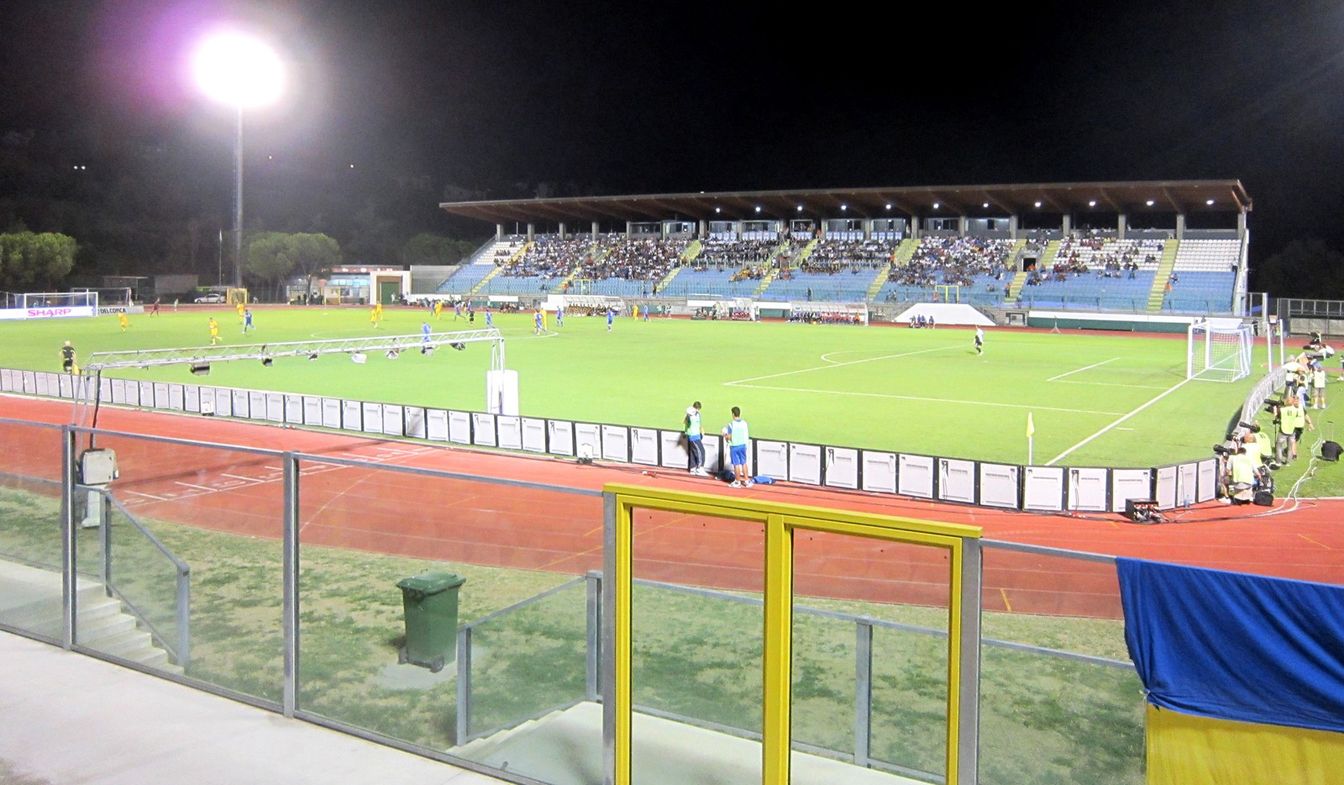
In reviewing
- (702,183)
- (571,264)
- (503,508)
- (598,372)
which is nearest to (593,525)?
(503,508)

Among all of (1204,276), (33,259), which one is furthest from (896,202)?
(33,259)

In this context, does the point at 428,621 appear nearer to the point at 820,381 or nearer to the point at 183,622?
the point at 183,622

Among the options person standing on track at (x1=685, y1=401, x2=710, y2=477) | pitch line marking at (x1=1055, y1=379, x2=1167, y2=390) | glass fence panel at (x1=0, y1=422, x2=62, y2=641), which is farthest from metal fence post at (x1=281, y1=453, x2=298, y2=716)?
pitch line marking at (x1=1055, y1=379, x2=1167, y2=390)

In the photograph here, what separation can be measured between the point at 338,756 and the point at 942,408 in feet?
87.9

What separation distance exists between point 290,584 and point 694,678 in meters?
2.73

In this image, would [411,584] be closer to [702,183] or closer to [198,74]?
[198,74]

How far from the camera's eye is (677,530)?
8062 mm

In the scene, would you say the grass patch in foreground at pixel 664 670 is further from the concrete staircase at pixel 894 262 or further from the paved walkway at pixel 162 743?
the concrete staircase at pixel 894 262

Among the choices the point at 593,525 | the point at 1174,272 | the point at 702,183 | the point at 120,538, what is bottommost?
the point at 593,525

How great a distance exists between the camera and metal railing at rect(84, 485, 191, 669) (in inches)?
314

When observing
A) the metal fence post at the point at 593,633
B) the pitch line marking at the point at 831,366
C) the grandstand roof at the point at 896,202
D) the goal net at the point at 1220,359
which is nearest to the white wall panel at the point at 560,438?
the pitch line marking at the point at 831,366

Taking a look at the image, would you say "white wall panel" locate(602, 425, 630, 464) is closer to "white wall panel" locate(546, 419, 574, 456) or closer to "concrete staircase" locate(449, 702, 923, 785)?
"white wall panel" locate(546, 419, 574, 456)

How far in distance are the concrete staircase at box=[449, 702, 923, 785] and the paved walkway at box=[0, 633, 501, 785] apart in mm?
336

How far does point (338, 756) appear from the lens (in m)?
6.24
